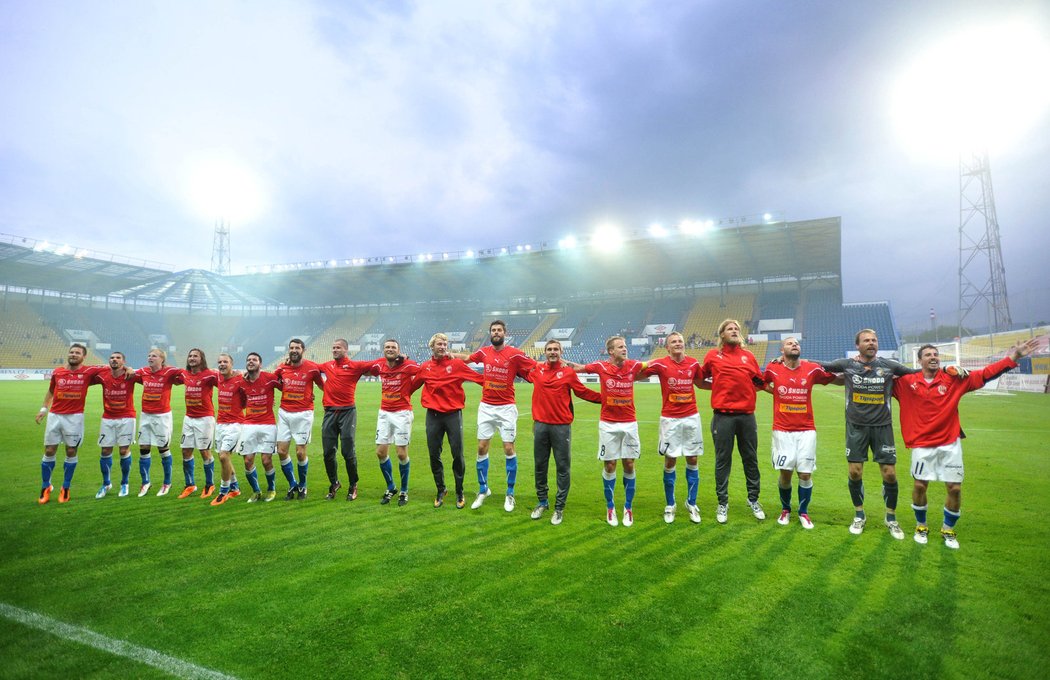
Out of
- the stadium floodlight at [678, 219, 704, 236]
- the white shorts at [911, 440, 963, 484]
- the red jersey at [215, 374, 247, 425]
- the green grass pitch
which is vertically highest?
the stadium floodlight at [678, 219, 704, 236]

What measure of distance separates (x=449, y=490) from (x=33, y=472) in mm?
7450

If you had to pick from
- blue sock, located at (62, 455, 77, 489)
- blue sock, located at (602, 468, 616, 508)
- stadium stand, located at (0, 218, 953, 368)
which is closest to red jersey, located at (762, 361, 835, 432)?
blue sock, located at (602, 468, 616, 508)

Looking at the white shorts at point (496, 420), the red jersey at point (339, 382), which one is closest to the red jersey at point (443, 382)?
the white shorts at point (496, 420)

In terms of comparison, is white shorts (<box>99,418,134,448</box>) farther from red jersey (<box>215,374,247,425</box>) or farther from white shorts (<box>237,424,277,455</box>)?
white shorts (<box>237,424,277,455</box>)

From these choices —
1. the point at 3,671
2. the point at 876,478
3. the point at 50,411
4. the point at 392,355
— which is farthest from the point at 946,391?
the point at 50,411

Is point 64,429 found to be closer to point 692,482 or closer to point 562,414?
point 562,414

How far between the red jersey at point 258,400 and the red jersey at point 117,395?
1.88 m

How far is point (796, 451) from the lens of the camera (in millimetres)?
5957

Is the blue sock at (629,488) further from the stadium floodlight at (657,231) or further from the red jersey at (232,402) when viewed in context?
the stadium floodlight at (657,231)

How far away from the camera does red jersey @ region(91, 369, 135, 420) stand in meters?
7.68

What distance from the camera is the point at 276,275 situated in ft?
175

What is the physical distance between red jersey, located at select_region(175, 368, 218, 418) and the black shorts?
8.58 metres

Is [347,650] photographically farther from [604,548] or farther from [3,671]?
[604,548]

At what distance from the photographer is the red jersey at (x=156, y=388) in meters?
7.86
